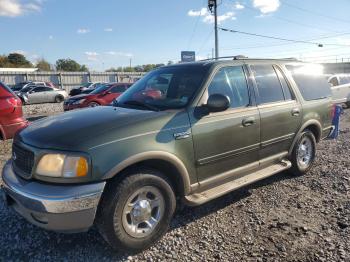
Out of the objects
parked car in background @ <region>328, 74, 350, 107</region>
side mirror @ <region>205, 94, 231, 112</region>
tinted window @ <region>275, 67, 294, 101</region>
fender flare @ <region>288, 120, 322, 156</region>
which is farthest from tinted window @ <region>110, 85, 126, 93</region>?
side mirror @ <region>205, 94, 231, 112</region>

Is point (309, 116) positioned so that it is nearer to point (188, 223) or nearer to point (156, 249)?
point (188, 223)

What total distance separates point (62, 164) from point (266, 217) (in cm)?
254

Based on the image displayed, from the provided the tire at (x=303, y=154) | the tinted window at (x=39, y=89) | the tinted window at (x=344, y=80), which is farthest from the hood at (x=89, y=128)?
the tinted window at (x=39, y=89)

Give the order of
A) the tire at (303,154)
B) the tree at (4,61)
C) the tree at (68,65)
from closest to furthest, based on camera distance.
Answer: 1. the tire at (303,154)
2. the tree at (4,61)
3. the tree at (68,65)

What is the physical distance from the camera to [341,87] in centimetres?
1600

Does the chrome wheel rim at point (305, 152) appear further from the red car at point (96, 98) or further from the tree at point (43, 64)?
the tree at point (43, 64)

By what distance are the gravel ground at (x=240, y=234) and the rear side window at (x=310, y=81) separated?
5.18 feet

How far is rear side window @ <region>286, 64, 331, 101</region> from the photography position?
210 inches

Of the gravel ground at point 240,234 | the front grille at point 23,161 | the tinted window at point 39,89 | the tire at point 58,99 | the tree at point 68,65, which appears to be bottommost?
the gravel ground at point 240,234

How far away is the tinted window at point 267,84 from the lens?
459cm

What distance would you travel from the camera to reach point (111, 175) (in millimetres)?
2984

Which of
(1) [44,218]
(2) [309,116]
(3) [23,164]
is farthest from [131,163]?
(2) [309,116]

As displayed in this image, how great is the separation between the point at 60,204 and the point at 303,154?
4.21m

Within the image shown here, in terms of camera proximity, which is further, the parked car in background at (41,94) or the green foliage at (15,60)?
the green foliage at (15,60)
